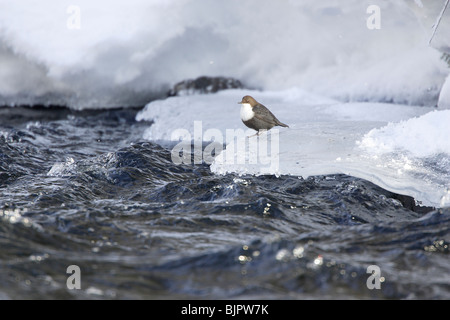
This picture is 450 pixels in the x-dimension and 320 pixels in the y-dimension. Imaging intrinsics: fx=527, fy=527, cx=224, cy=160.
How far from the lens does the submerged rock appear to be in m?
8.22

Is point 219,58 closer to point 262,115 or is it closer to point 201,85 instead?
point 201,85

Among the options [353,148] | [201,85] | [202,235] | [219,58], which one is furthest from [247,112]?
[219,58]

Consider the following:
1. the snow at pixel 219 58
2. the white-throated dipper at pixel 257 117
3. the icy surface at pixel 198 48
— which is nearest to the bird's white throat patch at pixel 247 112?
the white-throated dipper at pixel 257 117

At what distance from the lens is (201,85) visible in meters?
8.23

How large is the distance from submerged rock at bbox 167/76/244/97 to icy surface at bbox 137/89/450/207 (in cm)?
181

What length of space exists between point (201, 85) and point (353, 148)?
4.10m

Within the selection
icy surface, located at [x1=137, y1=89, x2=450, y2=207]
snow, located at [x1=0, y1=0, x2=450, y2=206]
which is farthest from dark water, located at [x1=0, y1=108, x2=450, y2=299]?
snow, located at [x1=0, y1=0, x2=450, y2=206]

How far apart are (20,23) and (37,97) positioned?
115 centimetres

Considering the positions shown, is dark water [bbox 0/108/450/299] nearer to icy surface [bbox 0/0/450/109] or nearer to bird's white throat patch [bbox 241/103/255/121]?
bird's white throat patch [bbox 241/103/255/121]

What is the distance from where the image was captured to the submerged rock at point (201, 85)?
822cm

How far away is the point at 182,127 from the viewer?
6.57 m

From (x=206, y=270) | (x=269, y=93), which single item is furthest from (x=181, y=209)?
(x=269, y=93)

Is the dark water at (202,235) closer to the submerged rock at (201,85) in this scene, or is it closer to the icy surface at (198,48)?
the icy surface at (198,48)

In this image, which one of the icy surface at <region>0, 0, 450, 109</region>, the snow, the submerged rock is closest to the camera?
the snow
